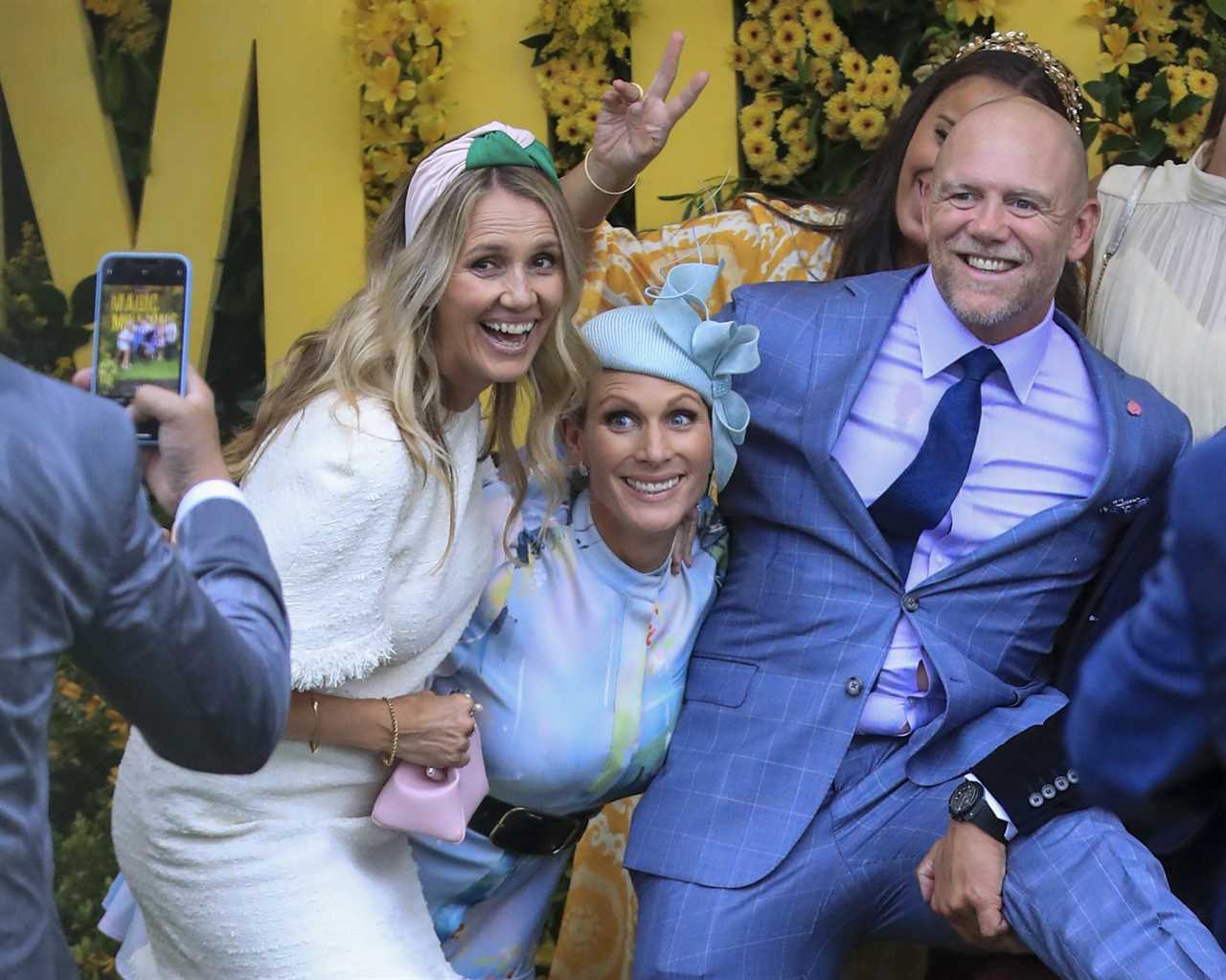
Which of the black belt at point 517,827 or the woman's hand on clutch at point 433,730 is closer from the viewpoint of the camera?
the woman's hand on clutch at point 433,730

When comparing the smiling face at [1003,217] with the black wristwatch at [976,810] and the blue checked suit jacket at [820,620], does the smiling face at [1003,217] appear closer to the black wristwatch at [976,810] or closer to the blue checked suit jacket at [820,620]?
the blue checked suit jacket at [820,620]

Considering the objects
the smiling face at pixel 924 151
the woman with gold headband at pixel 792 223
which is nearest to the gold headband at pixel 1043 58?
the woman with gold headband at pixel 792 223

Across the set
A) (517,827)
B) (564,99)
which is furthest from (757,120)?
(517,827)

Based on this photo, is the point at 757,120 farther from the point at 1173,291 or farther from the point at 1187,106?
the point at 1173,291

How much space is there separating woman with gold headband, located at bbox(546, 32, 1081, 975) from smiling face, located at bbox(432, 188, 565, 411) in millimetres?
501

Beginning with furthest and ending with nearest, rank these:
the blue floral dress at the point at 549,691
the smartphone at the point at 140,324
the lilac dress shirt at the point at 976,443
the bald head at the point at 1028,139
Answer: the bald head at the point at 1028,139, the lilac dress shirt at the point at 976,443, the blue floral dress at the point at 549,691, the smartphone at the point at 140,324

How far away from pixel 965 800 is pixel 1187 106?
1.91m

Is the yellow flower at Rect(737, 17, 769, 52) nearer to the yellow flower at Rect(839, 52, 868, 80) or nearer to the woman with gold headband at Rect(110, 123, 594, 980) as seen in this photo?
the yellow flower at Rect(839, 52, 868, 80)

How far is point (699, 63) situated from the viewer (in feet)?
14.2

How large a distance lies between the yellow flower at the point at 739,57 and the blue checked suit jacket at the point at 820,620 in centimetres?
124

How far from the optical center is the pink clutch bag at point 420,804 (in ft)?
9.22

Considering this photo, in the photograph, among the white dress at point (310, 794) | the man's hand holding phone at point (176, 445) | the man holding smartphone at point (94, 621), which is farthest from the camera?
the white dress at point (310, 794)

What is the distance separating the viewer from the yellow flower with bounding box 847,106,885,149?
421 centimetres

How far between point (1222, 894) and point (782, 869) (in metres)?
0.87
